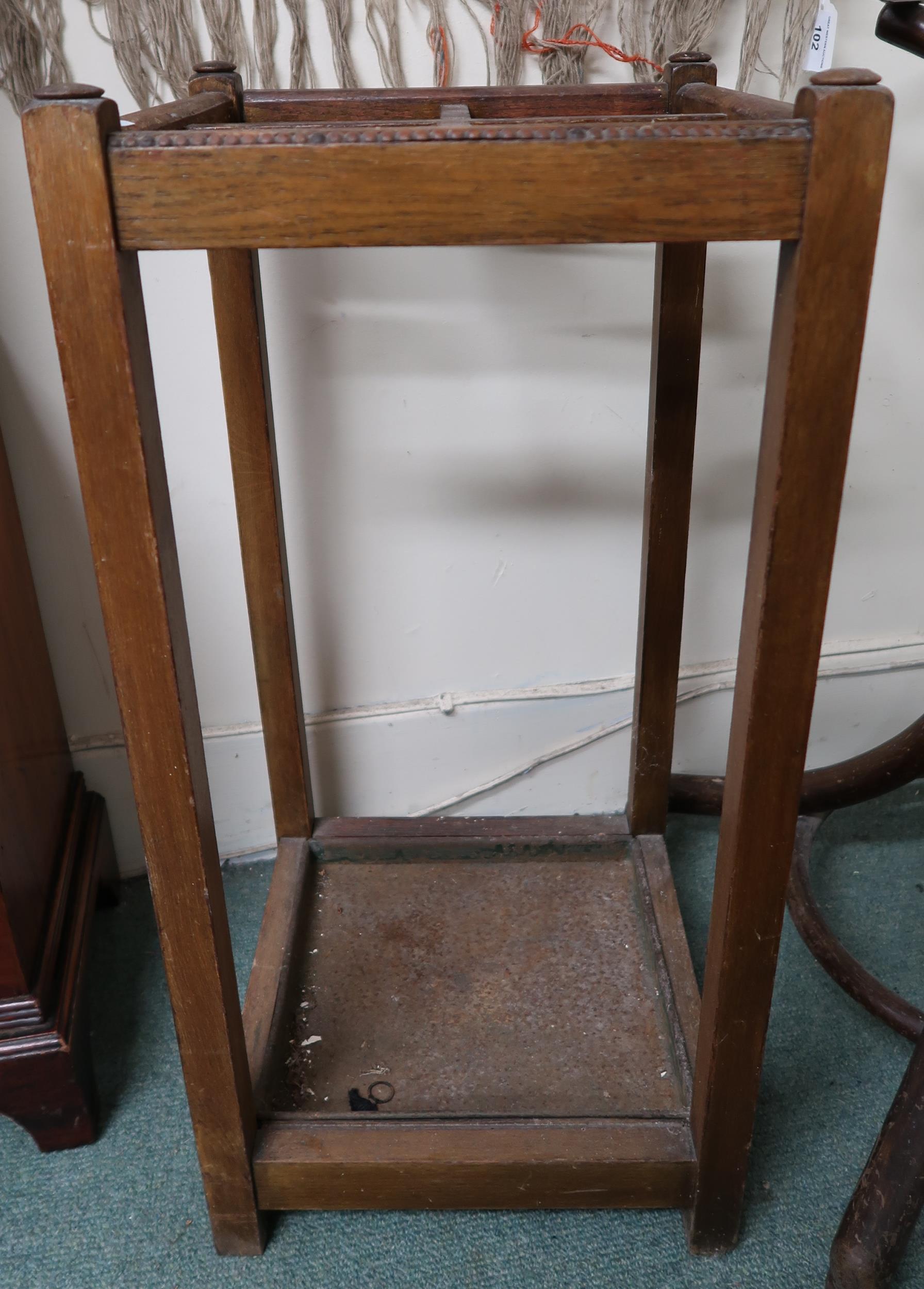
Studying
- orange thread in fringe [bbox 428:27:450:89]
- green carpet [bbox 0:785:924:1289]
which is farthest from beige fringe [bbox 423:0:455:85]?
green carpet [bbox 0:785:924:1289]

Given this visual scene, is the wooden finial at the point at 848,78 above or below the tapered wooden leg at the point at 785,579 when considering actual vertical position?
above

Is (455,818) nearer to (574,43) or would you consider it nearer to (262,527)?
(262,527)

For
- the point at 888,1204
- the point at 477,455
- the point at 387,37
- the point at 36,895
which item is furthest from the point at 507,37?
the point at 888,1204

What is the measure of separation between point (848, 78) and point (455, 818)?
3.25ft

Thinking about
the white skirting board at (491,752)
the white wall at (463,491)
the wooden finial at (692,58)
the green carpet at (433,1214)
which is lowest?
the green carpet at (433,1214)

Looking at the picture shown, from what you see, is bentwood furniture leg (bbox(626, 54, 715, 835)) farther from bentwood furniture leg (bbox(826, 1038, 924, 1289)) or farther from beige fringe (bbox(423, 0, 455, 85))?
bentwood furniture leg (bbox(826, 1038, 924, 1289))

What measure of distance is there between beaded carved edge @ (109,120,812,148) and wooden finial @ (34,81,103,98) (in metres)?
0.02

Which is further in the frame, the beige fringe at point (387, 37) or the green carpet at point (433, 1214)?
the beige fringe at point (387, 37)

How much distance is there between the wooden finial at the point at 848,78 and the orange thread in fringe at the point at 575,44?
0.57 meters

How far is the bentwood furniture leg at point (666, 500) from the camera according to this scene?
104 centimetres

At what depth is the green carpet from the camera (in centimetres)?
99

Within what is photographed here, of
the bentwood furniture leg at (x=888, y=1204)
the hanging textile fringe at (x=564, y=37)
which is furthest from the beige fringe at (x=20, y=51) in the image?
the bentwood furniture leg at (x=888, y=1204)

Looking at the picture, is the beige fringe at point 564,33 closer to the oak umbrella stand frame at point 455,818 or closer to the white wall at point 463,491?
the white wall at point 463,491

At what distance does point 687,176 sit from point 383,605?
83cm
